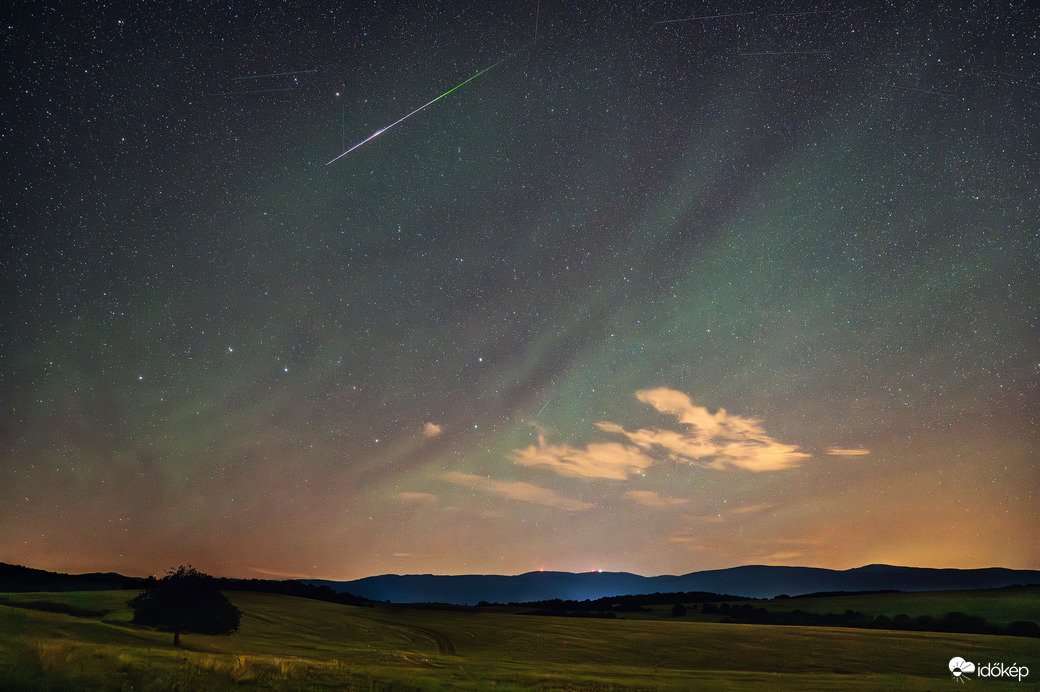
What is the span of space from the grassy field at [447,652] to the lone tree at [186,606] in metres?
1.52

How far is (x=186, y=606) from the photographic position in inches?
1688

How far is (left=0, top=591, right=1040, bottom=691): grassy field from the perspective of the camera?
56.3 feet

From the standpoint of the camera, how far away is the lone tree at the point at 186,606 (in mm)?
42406

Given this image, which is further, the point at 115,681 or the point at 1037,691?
the point at 1037,691

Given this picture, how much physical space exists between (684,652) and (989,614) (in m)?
33.6

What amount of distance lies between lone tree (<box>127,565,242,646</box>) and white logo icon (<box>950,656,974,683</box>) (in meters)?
45.5

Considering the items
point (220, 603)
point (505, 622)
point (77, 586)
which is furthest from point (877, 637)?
point (77, 586)

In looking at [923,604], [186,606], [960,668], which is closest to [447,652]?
[186,606]

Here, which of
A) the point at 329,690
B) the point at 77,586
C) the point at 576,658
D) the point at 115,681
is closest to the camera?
the point at 115,681

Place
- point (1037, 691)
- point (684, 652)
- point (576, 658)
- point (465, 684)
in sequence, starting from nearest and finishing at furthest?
point (465, 684) < point (1037, 691) < point (576, 658) < point (684, 652)

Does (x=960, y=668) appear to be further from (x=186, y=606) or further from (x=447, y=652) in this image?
(x=186, y=606)

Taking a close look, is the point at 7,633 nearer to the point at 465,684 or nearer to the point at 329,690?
the point at 329,690

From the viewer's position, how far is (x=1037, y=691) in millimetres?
25672

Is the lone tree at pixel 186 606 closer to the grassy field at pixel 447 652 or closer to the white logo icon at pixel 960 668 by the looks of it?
the grassy field at pixel 447 652
